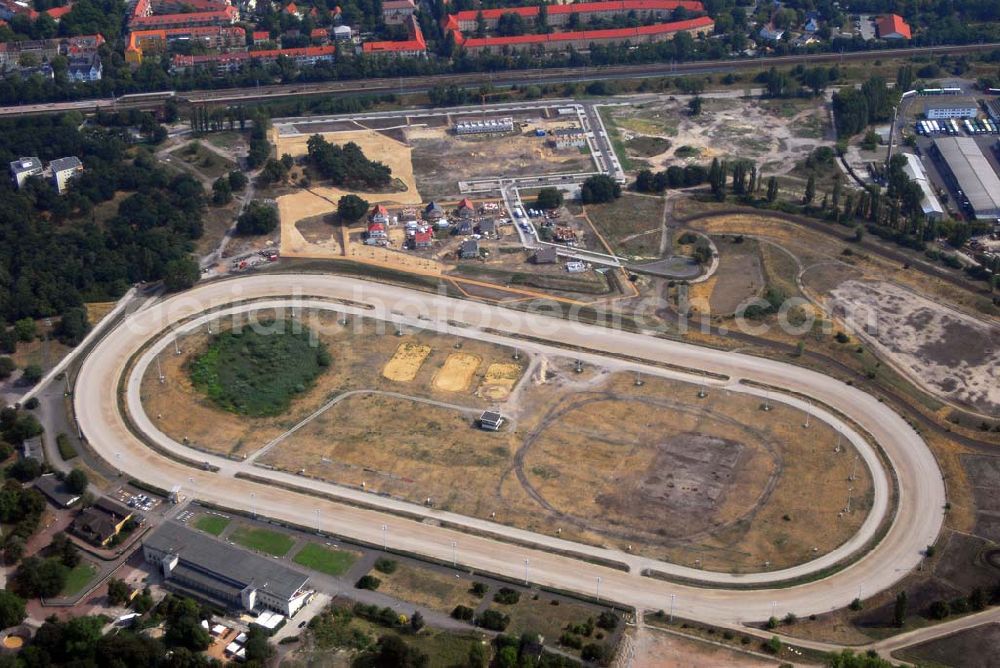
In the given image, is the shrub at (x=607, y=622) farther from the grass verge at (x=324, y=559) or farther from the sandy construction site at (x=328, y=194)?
the sandy construction site at (x=328, y=194)

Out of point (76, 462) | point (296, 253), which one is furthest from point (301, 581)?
point (296, 253)

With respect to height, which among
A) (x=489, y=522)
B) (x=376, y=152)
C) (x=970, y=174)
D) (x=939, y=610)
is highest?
(x=376, y=152)

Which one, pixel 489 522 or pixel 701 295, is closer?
pixel 489 522

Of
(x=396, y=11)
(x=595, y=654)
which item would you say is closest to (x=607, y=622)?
(x=595, y=654)

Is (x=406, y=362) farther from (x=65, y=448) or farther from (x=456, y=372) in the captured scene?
(x=65, y=448)

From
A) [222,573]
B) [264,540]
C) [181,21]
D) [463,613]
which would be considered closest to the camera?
[463,613]

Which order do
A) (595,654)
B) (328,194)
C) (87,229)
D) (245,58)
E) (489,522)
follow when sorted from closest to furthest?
(595,654)
(489,522)
(87,229)
(328,194)
(245,58)

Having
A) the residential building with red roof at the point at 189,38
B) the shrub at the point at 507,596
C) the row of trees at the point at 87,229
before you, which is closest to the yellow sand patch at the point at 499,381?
the shrub at the point at 507,596
